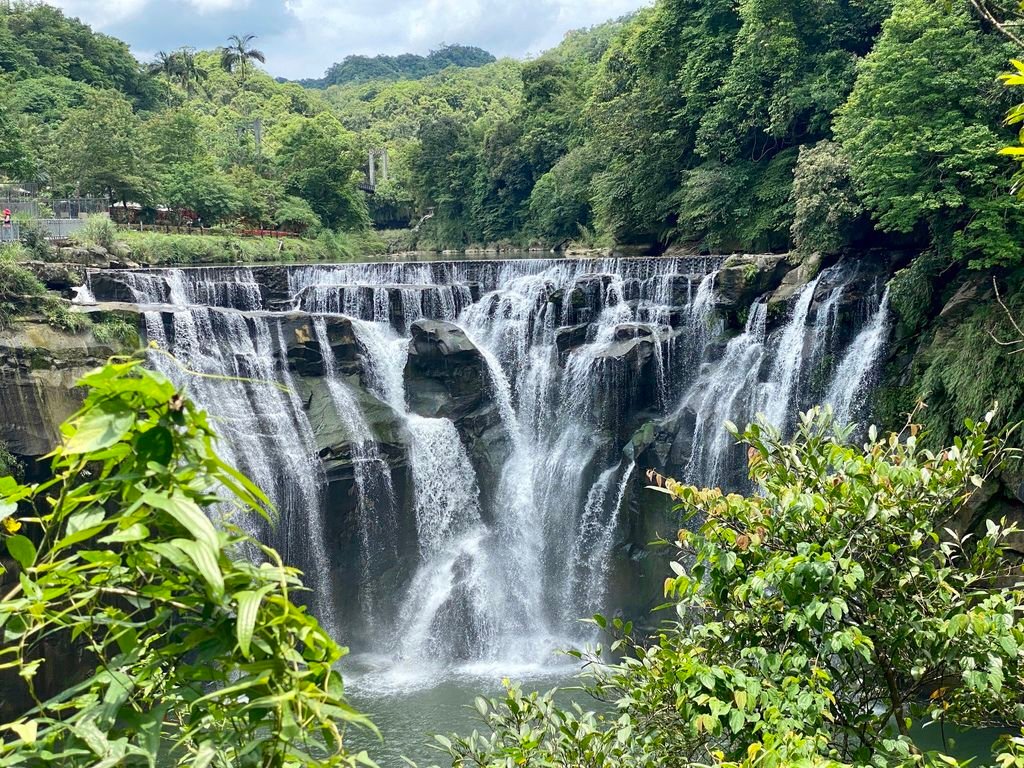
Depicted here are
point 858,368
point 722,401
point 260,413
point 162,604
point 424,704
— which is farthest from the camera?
point 722,401

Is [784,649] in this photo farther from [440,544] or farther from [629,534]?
[440,544]

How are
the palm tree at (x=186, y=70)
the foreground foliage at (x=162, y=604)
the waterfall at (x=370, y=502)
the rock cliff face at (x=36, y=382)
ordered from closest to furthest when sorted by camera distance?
the foreground foliage at (x=162, y=604) < the rock cliff face at (x=36, y=382) < the waterfall at (x=370, y=502) < the palm tree at (x=186, y=70)

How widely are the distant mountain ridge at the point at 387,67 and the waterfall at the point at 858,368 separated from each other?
132 metres

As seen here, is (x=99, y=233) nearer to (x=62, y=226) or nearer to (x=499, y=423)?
(x=62, y=226)

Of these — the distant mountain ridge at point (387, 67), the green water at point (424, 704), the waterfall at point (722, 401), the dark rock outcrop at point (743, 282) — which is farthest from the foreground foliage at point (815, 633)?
the distant mountain ridge at point (387, 67)

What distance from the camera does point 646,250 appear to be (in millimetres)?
24516

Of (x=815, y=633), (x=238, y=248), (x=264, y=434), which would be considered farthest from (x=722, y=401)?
(x=238, y=248)

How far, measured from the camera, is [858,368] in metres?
13.3

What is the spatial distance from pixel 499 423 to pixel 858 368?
22.6ft

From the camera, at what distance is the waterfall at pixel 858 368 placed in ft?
42.9

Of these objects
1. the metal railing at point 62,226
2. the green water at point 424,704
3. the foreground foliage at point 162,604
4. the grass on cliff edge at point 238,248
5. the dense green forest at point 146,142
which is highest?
the dense green forest at point 146,142

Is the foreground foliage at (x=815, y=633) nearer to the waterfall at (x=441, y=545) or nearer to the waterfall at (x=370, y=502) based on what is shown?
the waterfall at (x=441, y=545)

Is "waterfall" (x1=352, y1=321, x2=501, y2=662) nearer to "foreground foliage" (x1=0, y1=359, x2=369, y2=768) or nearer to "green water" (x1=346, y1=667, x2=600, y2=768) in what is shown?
"green water" (x1=346, y1=667, x2=600, y2=768)

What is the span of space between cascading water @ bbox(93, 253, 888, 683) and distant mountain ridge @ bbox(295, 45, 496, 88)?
12899 centimetres
